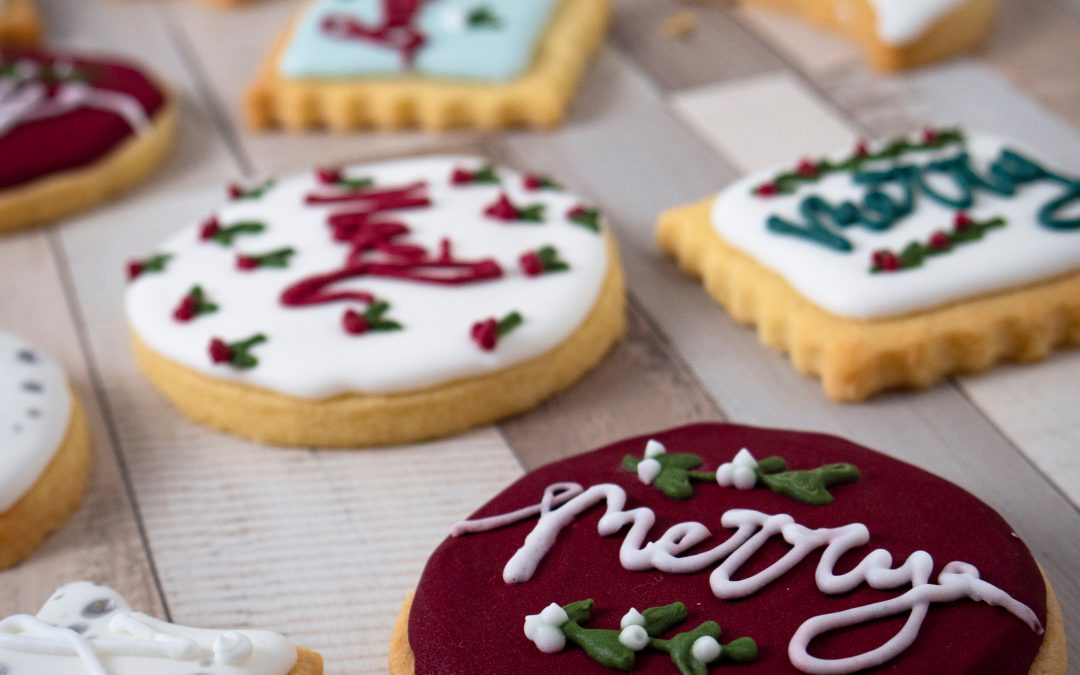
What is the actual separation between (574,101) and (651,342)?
2.74 ft

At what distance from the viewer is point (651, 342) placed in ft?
7.39

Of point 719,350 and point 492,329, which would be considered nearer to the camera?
point 492,329

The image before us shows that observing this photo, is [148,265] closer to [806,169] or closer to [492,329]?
[492,329]

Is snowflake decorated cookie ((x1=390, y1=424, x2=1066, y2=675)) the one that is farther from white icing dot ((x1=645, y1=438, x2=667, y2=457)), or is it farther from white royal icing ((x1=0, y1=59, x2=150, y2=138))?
white royal icing ((x1=0, y1=59, x2=150, y2=138))

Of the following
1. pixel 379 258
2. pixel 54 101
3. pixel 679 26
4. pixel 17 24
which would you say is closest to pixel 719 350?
pixel 379 258

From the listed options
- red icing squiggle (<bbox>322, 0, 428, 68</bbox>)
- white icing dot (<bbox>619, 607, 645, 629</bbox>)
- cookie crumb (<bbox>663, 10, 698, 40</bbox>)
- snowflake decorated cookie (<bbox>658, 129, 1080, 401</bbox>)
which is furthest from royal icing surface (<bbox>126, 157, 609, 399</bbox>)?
cookie crumb (<bbox>663, 10, 698, 40</bbox>)

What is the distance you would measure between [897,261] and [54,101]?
172cm

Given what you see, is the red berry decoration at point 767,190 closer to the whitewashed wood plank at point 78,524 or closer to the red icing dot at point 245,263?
the red icing dot at point 245,263

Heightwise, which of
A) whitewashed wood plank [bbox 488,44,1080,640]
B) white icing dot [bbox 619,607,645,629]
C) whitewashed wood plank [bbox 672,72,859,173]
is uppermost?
white icing dot [bbox 619,607,645,629]

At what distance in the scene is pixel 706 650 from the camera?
4.77 ft

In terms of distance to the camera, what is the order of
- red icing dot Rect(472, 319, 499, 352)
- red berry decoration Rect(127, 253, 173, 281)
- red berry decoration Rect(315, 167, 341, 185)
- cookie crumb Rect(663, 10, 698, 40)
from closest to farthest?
red icing dot Rect(472, 319, 499, 352) < red berry decoration Rect(127, 253, 173, 281) < red berry decoration Rect(315, 167, 341, 185) < cookie crumb Rect(663, 10, 698, 40)

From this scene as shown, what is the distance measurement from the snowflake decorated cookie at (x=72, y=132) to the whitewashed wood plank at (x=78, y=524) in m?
0.23

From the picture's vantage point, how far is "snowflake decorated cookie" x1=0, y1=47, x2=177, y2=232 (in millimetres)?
2596

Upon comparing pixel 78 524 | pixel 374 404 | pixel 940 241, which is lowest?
pixel 78 524
